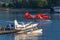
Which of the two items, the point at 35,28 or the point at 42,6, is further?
the point at 42,6

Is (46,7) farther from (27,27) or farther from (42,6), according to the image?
(27,27)

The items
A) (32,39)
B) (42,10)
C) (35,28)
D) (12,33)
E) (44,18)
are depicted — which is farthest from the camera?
(42,10)

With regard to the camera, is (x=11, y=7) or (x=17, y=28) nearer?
(x=17, y=28)

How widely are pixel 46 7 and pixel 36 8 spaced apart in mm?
4369

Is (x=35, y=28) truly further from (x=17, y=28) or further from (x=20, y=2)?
(x=20, y=2)

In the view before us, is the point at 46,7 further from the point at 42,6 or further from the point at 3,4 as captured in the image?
the point at 3,4

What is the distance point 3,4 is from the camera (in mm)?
113000

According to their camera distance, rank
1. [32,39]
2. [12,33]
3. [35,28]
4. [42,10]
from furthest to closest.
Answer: [42,10], [35,28], [12,33], [32,39]

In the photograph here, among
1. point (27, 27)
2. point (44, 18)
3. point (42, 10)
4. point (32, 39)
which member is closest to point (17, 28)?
point (27, 27)

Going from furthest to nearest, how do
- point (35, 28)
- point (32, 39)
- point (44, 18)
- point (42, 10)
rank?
point (42, 10) < point (44, 18) < point (35, 28) < point (32, 39)

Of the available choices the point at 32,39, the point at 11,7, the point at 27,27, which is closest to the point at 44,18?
the point at 27,27

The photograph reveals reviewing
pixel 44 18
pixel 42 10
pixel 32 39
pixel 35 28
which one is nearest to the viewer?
pixel 32 39

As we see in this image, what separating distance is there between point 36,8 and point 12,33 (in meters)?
70.1

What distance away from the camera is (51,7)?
109 meters
